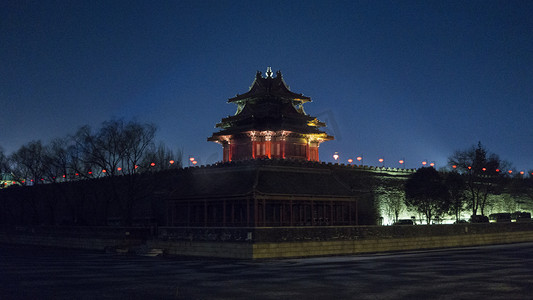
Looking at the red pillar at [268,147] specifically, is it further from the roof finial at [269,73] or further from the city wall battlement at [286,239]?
the city wall battlement at [286,239]

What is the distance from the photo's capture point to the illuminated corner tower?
6359cm

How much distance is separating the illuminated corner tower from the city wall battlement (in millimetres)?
17870

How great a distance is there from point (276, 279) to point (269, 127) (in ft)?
120

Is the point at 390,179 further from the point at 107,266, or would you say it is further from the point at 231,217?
the point at 107,266

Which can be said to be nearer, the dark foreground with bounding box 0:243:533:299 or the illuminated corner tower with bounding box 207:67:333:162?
the dark foreground with bounding box 0:243:533:299

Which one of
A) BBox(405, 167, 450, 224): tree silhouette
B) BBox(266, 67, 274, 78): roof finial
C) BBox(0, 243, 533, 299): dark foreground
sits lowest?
BBox(0, 243, 533, 299): dark foreground

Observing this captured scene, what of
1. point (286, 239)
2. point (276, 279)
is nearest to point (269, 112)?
point (286, 239)

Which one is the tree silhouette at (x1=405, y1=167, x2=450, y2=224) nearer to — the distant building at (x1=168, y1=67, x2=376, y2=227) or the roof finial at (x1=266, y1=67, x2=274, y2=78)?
the distant building at (x1=168, y1=67, x2=376, y2=227)

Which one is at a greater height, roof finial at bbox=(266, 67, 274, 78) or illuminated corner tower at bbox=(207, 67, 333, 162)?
roof finial at bbox=(266, 67, 274, 78)

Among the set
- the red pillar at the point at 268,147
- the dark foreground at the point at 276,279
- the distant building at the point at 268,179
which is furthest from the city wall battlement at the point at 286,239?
the red pillar at the point at 268,147

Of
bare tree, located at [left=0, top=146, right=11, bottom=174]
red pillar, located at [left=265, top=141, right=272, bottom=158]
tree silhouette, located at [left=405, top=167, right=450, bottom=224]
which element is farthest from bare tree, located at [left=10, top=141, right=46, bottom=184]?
tree silhouette, located at [left=405, top=167, right=450, bottom=224]

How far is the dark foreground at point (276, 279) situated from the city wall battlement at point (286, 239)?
2557 mm

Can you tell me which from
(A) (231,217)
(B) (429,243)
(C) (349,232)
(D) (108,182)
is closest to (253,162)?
(A) (231,217)

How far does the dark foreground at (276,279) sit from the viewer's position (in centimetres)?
2238
